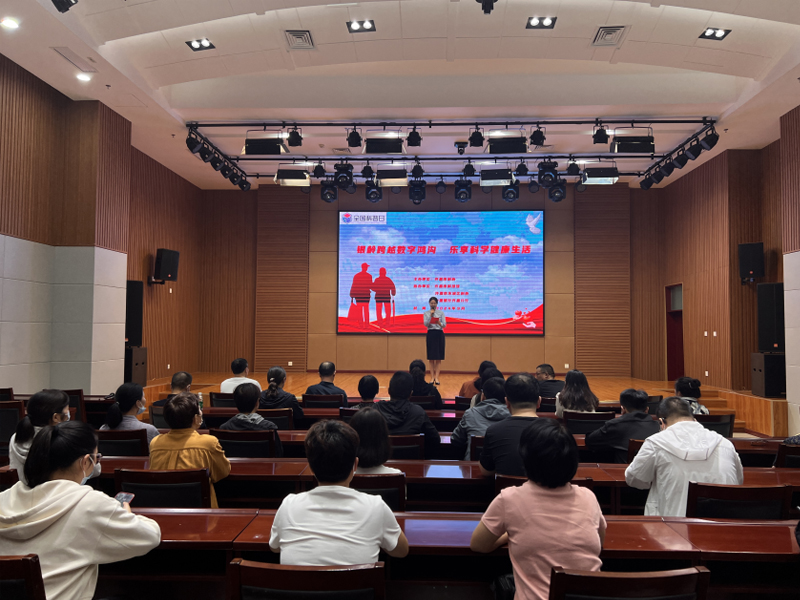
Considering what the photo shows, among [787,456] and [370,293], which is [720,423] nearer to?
[787,456]

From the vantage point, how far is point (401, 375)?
143 inches

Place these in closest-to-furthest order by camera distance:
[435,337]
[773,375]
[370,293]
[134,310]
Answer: [773,375] < [134,310] < [435,337] < [370,293]

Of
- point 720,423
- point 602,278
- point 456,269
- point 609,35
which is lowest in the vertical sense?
point 720,423

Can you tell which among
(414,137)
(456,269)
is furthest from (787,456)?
(456,269)

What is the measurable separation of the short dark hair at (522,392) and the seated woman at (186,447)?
4.38 feet

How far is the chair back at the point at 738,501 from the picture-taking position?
82.2 inches

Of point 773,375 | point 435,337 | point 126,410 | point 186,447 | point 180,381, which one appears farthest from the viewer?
point 435,337

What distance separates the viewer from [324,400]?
17.0ft

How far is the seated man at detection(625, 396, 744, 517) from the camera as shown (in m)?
2.44

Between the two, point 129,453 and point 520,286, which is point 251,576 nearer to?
point 129,453

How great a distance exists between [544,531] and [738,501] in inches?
44.2

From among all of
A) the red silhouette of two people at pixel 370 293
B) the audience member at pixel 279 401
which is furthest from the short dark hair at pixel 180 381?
the red silhouette of two people at pixel 370 293

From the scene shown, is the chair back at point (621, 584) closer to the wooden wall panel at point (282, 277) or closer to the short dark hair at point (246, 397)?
the short dark hair at point (246, 397)

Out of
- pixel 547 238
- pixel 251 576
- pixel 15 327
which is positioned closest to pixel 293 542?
pixel 251 576
